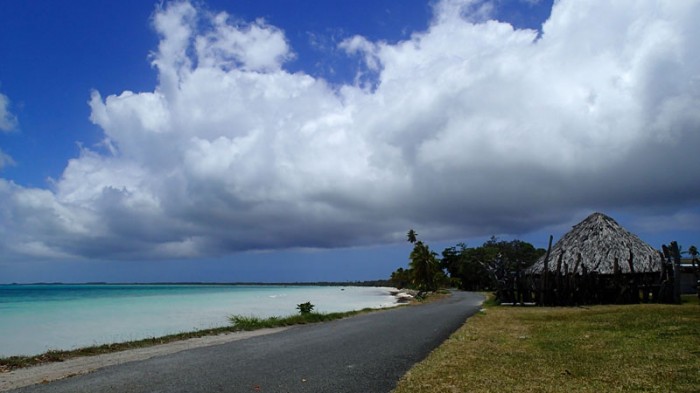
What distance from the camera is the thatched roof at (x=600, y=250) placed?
93.5 ft

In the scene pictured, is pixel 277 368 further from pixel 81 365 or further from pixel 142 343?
pixel 142 343

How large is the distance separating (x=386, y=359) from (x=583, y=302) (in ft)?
67.3

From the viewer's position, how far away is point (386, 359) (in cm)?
1034

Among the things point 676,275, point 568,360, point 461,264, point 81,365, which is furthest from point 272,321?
point 461,264

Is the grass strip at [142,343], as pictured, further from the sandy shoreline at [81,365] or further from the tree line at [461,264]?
the tree line at [461,264]

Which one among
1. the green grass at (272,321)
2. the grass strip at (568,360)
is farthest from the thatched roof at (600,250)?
the green grass at (272,321)

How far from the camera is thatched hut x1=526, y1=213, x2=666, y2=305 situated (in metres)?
26.8

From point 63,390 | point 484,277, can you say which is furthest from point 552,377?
point 484,277

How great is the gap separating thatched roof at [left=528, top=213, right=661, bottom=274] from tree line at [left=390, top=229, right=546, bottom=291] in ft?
43.7

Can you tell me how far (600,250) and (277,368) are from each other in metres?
26.4

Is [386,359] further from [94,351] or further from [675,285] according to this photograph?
[675,285]

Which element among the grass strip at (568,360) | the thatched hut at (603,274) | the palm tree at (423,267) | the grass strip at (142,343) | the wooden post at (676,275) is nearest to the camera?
the grass strip at (568,360)

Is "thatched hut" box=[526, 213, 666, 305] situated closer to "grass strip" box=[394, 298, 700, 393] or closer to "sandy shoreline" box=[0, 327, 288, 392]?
"grass strip" box=[394, 298, 700, 393]

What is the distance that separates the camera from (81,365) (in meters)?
10.9
